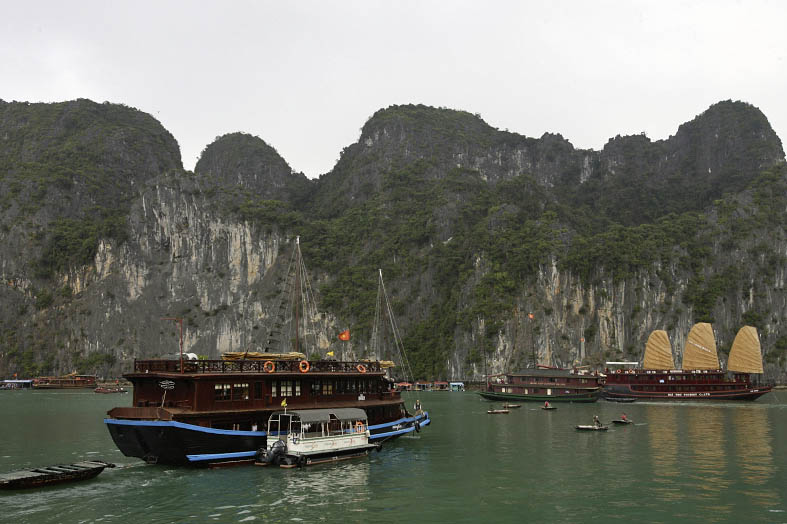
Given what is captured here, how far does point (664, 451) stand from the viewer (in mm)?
36906

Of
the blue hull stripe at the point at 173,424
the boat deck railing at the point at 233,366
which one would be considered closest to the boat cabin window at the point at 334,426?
the boat deck railing at the point at 233,366

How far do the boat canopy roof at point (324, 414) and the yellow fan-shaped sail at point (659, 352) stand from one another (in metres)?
66.3

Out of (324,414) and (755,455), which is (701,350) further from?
(324,414)

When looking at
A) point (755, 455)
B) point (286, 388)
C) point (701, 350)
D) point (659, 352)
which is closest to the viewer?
point (286, 388)

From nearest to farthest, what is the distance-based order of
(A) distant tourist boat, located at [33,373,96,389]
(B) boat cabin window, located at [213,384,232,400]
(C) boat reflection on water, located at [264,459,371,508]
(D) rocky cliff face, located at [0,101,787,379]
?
(C) boat reflection on water, located at [264,459,371,508] < (B) boat cabin window, located at [213,384,232,400] < (D) rocky cliff face, located at [0,101,787,379] < (A) distant tourist boat, located at [33,373,96,389]

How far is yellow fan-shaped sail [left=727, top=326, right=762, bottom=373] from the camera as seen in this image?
3317 inches

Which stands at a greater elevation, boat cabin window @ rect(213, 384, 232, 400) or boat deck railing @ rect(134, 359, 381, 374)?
boat deck railing @ rect(134, 359, 381, 374)


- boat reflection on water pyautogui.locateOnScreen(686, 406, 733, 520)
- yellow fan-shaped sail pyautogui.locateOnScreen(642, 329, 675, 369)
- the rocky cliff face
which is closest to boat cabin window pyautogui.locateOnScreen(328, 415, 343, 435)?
boat reflection on water pyautogui.locateOnScreen(686, 406, 733, 520)

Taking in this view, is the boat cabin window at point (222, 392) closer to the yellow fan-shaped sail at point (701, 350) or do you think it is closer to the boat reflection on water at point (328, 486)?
the boat reflection on water at point (328, 486)

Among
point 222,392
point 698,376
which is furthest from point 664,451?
point 698,376

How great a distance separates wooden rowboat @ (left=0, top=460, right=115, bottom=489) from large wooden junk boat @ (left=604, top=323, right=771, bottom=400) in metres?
67.7

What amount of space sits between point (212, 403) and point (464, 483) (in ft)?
41.6

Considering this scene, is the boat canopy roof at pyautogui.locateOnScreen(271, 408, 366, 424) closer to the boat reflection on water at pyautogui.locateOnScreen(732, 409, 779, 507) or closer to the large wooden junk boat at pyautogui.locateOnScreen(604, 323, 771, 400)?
the boat reflection on water at pyautogui.locateOnScreen(732, 409, 779, 507)

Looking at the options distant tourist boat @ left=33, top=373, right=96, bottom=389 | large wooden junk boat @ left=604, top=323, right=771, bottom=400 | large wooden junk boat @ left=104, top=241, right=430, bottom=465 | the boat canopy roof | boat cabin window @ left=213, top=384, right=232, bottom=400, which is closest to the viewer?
large wooden junk boat @ left=104, top=241, right=430, bottom=465
